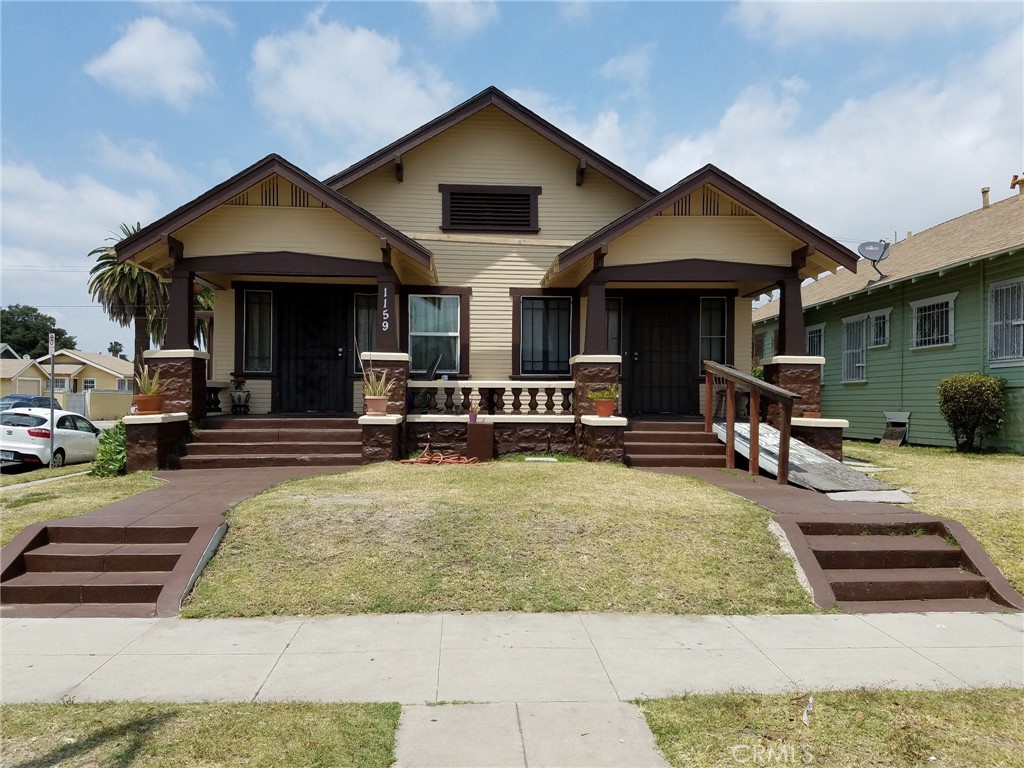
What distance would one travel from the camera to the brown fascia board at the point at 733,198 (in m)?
10.4

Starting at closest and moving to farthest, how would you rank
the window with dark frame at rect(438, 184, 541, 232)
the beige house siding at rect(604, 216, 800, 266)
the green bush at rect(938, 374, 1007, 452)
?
the beige house siding at rect(604, 216, 800, 266) < the window with dark frame at rect(438, 184, 541, 232) < the green bush at rect(938, 374, 1007, 452)

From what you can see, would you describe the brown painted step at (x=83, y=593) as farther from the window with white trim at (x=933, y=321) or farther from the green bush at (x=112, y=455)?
the window with white trim at (x=933, y=321)

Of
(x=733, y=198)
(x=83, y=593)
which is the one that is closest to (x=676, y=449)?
(x=733, y=198)

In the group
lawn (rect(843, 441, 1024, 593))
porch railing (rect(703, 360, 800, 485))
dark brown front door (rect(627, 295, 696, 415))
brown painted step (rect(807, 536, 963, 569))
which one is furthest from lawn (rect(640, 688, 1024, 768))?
dark brown front door (rect(627, 295, 696, 415))

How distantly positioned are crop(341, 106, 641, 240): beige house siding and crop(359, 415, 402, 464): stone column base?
4.15m

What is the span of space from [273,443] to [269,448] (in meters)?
0.12

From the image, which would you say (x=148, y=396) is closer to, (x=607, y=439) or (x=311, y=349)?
(x=311, y=349)

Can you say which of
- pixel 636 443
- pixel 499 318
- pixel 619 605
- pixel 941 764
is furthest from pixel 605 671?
pixel 499 318

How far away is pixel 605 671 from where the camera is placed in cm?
416

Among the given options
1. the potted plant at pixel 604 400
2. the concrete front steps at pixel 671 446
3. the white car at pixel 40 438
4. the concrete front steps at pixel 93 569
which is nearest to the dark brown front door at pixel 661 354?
the concrete front steps at pixel 671 446

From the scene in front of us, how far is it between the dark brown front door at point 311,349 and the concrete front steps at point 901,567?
9.12 m

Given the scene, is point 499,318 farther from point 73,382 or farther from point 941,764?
point 73,382

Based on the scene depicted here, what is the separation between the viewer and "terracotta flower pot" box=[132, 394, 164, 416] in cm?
981

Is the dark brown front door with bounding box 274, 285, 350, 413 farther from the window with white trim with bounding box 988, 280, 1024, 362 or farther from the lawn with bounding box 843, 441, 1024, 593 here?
the window with white trim with bounding box 988, 280, 1024, 362
